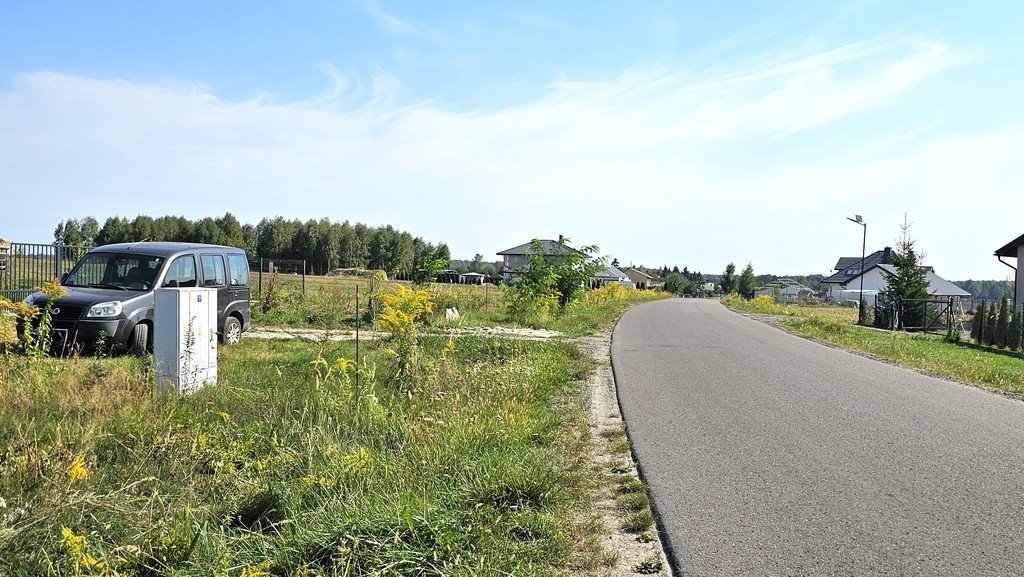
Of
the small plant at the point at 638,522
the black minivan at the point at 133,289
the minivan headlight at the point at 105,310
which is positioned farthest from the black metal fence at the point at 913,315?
the small plant at the point at 638,522

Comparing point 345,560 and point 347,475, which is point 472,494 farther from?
point 345,560

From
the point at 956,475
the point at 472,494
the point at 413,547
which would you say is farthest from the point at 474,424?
the point at 956,475

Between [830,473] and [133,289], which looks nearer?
[830,473]

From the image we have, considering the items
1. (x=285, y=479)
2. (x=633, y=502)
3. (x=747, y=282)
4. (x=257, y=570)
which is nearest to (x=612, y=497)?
(x=633, y=502)

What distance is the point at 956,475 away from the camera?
18.7 ft

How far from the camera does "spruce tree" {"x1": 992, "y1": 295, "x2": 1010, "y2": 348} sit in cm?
2358

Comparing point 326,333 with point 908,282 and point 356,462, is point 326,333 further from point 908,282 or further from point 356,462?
point 908,282

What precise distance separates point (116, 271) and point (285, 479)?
9.18 m

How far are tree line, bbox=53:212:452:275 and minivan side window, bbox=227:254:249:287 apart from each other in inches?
2830

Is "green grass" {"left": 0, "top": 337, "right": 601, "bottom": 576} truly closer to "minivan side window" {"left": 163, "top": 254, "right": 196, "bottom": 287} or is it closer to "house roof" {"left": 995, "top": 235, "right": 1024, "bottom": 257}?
"minivan side window" {"left": 163, "top": 254, "right": 196, "bottom": 287}

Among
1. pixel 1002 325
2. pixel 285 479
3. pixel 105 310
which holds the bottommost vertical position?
pixel 285 479

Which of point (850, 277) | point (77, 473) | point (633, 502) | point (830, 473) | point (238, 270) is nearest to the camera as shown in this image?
point (77, 473)

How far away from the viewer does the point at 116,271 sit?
12.3m

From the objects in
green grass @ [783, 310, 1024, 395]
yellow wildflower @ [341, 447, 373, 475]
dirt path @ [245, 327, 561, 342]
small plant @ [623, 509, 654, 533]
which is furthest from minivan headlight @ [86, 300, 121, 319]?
green grass @ [783, 310, 1024, 395]
